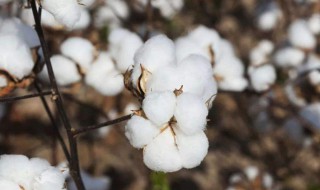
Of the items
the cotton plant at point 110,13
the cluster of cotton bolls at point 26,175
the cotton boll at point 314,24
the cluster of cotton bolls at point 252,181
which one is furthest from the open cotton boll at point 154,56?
the cotton boll at point 314,24

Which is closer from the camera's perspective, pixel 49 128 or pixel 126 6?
pixel 49 128

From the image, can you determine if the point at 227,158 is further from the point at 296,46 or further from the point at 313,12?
the point at 313,12

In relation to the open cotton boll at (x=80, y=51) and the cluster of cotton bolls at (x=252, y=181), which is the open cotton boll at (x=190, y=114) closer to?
the open cotton boll at (x=80, y=51)

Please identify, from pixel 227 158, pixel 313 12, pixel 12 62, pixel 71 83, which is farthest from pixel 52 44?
pixel 313 12

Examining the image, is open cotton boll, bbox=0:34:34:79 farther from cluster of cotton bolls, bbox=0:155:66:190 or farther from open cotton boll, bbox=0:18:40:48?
cluster of cotton bolls, bbox=0:155:66:190

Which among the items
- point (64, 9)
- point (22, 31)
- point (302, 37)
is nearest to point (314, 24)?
point (302, 37)

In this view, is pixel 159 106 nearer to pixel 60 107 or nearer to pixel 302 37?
pixel 60 107
